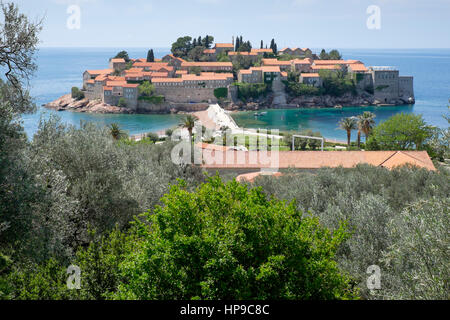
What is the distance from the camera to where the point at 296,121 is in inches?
3071

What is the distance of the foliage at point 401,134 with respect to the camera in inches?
1527

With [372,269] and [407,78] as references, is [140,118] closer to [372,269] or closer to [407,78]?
[407,78]

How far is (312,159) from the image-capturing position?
2850cm

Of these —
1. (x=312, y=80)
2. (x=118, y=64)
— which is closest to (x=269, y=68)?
(x=312, y=80)

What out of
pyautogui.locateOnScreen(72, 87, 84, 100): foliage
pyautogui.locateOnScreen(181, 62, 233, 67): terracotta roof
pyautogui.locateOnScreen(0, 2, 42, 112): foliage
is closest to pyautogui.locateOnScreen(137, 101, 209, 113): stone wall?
pyautogui.locateOnScreen(72, 87, 84, 100): foliage

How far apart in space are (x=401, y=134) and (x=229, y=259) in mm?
37540

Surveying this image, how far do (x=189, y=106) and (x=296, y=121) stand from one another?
80.2 feet

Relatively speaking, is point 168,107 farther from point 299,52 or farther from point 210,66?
point 299,52

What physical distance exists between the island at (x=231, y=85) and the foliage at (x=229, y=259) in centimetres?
8019

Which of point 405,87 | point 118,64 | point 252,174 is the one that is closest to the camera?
point 252,174

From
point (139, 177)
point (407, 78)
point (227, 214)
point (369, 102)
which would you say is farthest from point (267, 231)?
point (407, 78)

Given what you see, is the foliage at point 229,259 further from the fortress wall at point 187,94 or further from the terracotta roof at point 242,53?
the terracotta roof at point 242,53

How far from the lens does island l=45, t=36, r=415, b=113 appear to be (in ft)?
284

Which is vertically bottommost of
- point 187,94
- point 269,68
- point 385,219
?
point 385,219
